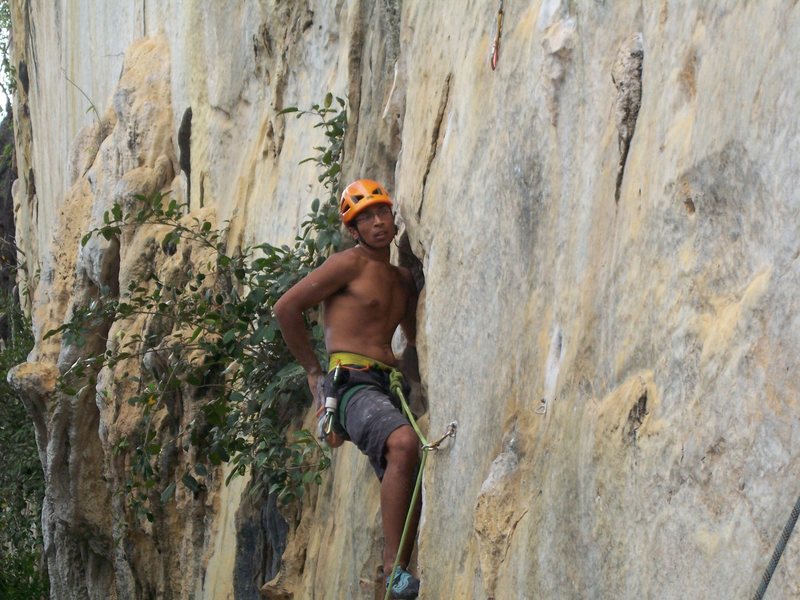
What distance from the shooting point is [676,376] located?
9.26 feet

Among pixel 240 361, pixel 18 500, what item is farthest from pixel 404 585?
pixel 18 500

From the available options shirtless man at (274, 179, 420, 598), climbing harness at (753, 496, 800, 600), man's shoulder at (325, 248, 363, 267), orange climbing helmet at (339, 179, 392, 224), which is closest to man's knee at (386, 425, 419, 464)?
shirtless man at (274, 179, 420, 598)

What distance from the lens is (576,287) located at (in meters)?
3.51

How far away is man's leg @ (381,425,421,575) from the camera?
15.3 feet

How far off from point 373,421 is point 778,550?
2.58 metres

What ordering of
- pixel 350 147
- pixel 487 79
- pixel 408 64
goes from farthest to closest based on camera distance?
pixel 350 147 → pixel 408 64 → pixel 487 79

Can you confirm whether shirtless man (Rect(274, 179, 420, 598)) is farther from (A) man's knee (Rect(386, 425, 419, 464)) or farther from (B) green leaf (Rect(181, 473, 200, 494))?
(B) green leaf (Rect(181, 473, 200, 494))

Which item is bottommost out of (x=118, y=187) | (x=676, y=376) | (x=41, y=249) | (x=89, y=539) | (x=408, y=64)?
(x=89, y=539)

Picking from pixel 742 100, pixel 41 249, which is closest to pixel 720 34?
pixel 742 100

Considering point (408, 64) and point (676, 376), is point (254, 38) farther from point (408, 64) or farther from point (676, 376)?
point (676, 376)

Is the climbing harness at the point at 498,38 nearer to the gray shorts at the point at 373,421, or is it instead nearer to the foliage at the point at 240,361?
the gray shorts at the point at 373,421

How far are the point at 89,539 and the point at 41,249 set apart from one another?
621cm

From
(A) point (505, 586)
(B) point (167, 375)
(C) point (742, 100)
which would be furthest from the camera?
(B) point (167, 375)

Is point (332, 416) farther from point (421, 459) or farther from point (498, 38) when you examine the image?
point (498, 38)
